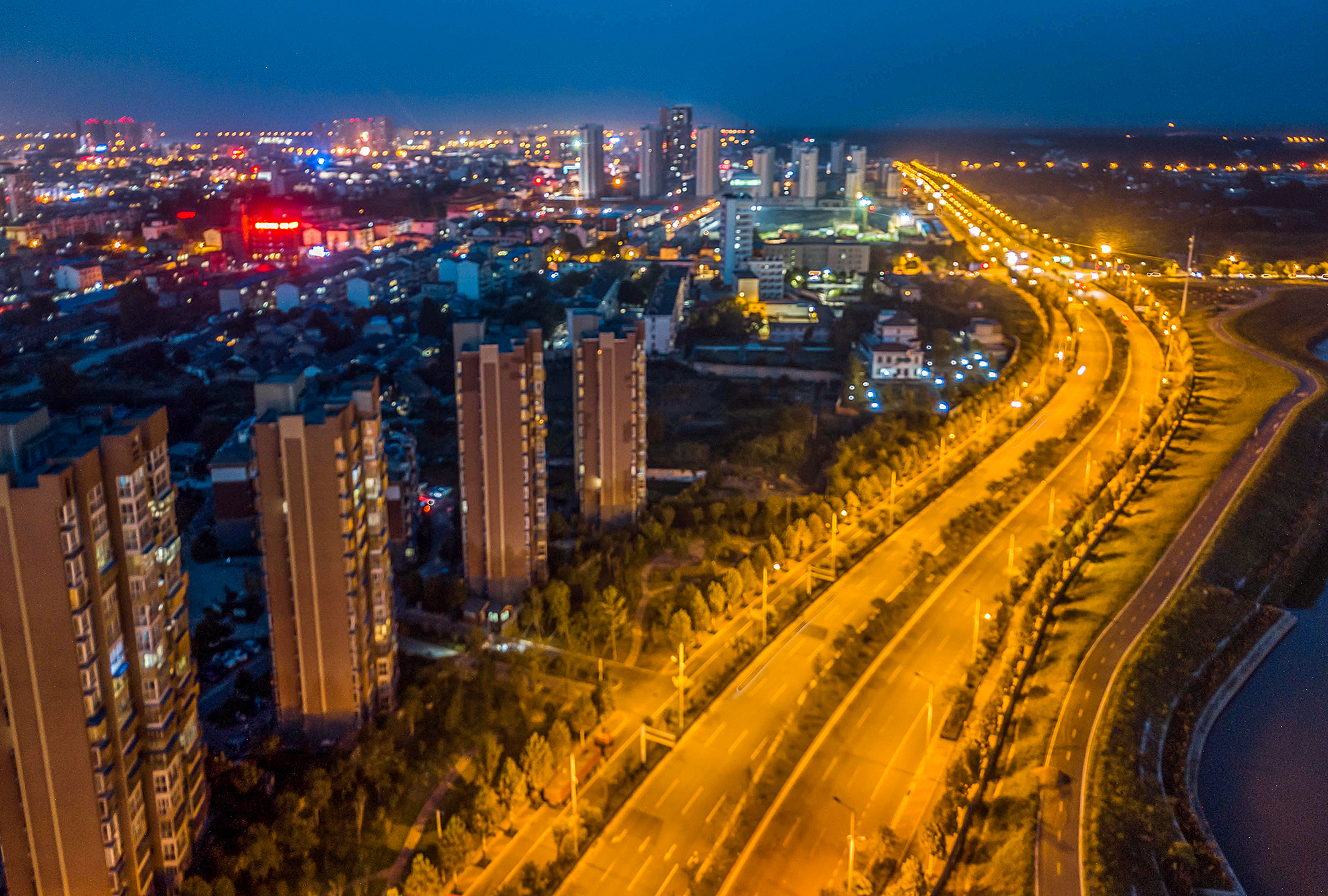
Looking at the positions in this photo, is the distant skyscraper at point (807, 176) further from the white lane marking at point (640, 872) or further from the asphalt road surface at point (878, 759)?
the white lane marking at point (640, 872)

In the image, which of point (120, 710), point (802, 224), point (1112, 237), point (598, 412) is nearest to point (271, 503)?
point (120, 710)

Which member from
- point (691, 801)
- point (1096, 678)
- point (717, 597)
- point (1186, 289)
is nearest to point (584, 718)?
point (691, 801)

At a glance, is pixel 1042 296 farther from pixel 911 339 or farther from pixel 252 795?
pixel 252 795

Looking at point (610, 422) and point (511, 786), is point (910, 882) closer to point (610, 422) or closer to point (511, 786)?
point (511, 786)

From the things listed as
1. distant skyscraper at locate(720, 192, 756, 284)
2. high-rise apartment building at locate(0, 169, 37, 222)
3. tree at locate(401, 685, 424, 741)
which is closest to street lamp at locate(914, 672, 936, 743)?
tree at locate(401, 685, 424, 741)

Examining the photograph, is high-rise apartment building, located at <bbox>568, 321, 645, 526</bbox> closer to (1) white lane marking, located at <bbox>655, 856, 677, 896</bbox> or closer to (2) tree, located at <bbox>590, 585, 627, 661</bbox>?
(2) tree, located at <bbox>590, 585, 627, 661</bbox>
